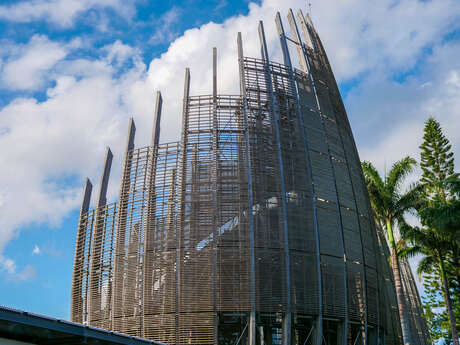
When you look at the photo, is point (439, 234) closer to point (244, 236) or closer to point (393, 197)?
point (393, 197)

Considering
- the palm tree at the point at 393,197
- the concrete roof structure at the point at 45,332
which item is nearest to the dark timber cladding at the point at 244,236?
the palm tree at the point at 393,197

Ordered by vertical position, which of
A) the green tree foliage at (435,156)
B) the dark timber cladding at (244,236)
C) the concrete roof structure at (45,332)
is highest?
the green tree foliage at (435,156)

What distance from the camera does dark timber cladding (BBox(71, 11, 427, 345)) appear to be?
19.9 m

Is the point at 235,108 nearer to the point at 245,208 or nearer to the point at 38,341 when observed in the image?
the point at 245,208

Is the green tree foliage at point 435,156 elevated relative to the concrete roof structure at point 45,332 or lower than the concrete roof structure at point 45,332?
elevated

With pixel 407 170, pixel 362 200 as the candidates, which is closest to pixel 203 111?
pixel 362 200

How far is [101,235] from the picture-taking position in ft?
76.4

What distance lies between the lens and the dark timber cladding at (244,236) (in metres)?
19.9

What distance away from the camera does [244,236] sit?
20.5 m

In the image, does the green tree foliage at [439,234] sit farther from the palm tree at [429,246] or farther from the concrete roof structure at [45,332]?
the concrete roof structure at [45,332]

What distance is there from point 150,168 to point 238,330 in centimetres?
757

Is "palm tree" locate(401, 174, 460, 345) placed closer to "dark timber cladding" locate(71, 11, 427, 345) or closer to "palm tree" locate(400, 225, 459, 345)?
"palm tree" locate(400, 225, 459, 345)

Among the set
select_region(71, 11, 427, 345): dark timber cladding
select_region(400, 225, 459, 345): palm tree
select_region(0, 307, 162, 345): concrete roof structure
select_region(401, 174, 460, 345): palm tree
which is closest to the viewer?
select_region(0, 307, 162, 345): concrete roof structure

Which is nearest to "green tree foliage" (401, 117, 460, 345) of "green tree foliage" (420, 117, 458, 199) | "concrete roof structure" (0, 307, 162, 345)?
"green tree foliage" (420, 117, 458, 199)
